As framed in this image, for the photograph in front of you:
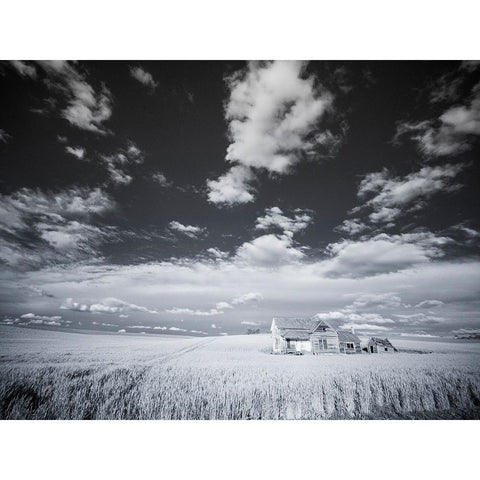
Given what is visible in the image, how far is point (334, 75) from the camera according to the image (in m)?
8.28

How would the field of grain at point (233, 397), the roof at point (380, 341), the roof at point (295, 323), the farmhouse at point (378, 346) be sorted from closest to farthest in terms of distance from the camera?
the field of grain at point (233, 397) < the roof at point (295, 323) < the farmhouse at point (378, 346) < the roof at point (380, 341)

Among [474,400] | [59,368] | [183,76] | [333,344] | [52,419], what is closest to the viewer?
[52,419]

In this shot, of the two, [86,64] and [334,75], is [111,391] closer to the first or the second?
[86,64]

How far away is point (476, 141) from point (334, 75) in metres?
4.81

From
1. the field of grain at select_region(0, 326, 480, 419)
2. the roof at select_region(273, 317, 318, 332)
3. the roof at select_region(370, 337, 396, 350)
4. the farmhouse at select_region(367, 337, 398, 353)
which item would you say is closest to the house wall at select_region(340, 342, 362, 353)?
Result: the farmhouse at select_region(367, 337, 398, 353)

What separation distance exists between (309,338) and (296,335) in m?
0.99

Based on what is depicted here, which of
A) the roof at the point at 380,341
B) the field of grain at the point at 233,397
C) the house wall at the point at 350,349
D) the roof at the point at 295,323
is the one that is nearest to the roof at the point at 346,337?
the house wall at the point at 350,349

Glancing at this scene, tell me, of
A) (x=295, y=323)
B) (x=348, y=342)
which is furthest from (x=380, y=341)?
(x=295, y=323)

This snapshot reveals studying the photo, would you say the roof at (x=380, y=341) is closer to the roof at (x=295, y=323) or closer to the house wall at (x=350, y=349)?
the house wall at (x=350, y=349)

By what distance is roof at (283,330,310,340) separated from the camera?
72.6ft

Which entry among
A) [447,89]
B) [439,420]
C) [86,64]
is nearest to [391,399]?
[439,420]

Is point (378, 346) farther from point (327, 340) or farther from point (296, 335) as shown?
point (296, 335)

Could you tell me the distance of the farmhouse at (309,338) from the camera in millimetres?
21734

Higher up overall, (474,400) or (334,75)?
(334,75)
